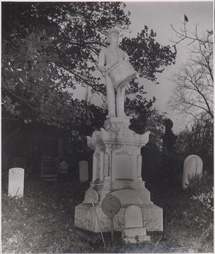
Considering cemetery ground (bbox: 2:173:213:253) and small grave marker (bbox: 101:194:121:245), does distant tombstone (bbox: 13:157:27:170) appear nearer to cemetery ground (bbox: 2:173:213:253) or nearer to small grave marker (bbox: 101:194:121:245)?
cemetery ground (bbox: 2:173:213:253)

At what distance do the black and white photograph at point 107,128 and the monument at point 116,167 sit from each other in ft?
0.07

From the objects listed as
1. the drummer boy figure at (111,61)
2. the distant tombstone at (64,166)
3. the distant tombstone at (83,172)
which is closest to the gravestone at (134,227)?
the drummer boy figure at (111,61)

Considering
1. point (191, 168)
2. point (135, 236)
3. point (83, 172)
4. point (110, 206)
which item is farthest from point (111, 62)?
point (83, 172)

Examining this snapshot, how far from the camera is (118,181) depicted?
6605mm

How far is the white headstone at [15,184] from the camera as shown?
858 cm

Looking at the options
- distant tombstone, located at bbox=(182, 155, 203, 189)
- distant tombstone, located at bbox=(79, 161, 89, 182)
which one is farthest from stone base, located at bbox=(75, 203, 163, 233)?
distant tombstone, located at bbox=(79, 161, 89, 182)

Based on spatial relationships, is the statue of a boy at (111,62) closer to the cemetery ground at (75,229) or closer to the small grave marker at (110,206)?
the small grave marker at (110,206)

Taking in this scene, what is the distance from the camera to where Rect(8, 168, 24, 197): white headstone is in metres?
8.58

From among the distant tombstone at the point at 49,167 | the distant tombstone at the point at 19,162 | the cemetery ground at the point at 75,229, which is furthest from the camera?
the distant tombstone at the point at 49,167

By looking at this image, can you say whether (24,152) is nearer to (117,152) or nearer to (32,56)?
(32,56)

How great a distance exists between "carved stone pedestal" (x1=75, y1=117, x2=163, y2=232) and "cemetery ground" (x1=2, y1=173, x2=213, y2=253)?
0.29 metres

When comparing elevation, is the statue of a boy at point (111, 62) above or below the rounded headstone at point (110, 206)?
above

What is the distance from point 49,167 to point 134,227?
9435 mm

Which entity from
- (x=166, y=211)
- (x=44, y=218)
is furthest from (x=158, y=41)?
(x=44, y=218)
